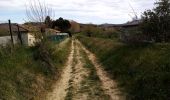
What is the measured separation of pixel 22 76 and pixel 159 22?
982 cm

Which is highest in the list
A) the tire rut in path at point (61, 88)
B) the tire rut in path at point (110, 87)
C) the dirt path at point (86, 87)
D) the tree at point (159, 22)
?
the tree at point (159, 22)

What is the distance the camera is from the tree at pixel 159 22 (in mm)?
18703

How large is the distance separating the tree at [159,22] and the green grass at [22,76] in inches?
266

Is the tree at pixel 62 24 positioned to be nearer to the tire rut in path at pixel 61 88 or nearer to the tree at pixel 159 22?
the tree at pixel 159 22

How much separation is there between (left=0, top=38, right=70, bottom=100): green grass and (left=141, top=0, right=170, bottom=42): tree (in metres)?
6.76

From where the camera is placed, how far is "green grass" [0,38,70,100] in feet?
35.8

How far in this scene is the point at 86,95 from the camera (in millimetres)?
11898

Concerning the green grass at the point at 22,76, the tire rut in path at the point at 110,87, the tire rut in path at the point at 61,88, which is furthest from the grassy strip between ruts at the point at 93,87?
the green grass at the point at 22,76

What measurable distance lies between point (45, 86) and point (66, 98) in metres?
2.38

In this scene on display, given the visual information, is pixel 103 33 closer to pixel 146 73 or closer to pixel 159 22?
pixel 159 22

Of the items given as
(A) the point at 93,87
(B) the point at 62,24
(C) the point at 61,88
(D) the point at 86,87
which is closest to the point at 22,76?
(C) the point at 61,88

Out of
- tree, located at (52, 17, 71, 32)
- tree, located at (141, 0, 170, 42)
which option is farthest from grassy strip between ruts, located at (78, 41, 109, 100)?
tree, located at (52, 17, 71, 32)

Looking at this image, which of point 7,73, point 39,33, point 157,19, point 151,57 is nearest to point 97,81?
point 151,57

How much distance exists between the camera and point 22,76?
12.7 metres
